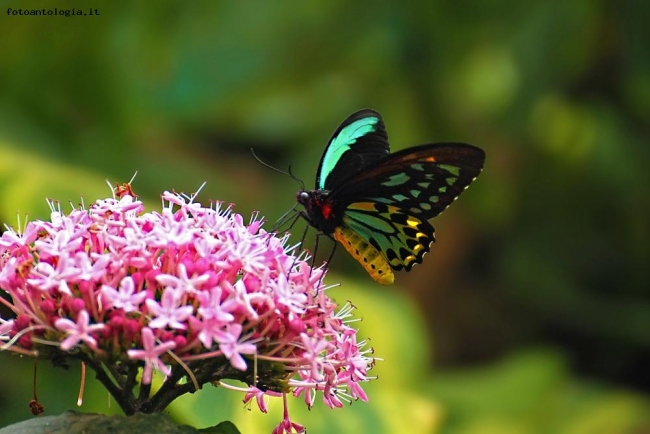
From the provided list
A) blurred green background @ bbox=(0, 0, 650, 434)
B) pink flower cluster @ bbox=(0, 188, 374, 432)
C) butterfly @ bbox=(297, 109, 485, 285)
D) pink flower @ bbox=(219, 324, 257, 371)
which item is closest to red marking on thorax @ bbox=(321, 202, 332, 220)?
butterfly @ bbox=(297, 109, 485, 285)

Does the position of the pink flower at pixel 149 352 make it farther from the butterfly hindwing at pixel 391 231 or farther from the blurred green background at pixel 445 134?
the blurred green background at pixel 445 134

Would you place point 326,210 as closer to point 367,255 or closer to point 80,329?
point 367,255

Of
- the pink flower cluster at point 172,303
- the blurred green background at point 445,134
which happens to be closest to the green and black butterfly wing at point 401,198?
the pink flower cluster at point 172,303

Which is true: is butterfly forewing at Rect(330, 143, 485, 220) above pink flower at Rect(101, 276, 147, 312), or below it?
above

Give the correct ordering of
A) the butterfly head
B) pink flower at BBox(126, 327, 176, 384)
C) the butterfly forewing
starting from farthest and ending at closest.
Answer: the butterfly head < the butterfly forewing < pink flower at BBox(126, 327, 176, 384)

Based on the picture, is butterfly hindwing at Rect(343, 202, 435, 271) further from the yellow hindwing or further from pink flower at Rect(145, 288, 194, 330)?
pink flower at Rect(145, 288, 194, 330)

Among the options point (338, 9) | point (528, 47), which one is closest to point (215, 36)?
point (338, 9)
